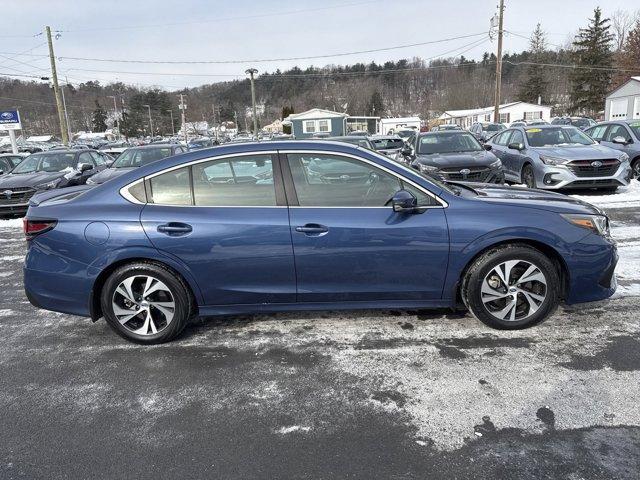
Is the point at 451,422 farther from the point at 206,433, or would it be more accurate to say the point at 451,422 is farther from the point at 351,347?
the point at 206,433

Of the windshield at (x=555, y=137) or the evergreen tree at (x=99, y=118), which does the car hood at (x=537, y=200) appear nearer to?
the windshield at (x=555, y=137)

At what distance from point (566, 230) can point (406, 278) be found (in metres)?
1.32

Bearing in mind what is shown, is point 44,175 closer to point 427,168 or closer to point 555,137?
point 427,168

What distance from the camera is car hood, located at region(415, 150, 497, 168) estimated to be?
9352mm

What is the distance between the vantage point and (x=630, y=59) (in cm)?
5588

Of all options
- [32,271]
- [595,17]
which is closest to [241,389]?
[32,271]

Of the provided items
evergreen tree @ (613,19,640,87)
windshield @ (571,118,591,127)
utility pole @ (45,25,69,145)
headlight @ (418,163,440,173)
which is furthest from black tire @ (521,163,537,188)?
evergreen tree @ (613,19,640,87)

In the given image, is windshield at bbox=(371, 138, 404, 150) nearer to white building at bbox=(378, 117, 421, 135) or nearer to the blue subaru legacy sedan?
the blue subaru legacy sedan

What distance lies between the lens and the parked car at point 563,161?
9.41 metres

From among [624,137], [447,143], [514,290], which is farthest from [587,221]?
[624,137]

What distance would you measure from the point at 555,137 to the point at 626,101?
122ft

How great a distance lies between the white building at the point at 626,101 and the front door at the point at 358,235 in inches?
1613

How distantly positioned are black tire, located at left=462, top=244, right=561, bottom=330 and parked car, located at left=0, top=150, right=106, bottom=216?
10.1 m

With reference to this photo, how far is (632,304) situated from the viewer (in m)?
4.21
